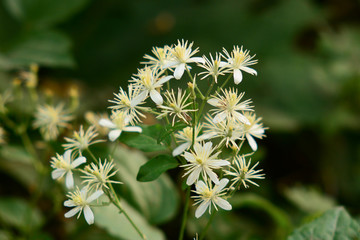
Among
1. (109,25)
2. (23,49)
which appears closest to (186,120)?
(23,49)

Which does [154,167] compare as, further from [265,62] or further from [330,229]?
[265,62]

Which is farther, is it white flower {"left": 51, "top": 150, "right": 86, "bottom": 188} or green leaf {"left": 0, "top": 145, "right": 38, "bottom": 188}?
green leaf {"left": 0, "top": 145, "right": 38, "bottom": 188}

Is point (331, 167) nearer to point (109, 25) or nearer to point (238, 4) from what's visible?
point (238, 4)

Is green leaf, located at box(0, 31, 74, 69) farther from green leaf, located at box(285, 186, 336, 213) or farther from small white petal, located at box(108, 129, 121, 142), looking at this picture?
green leaf, located at box(285, 186, 336, 213)

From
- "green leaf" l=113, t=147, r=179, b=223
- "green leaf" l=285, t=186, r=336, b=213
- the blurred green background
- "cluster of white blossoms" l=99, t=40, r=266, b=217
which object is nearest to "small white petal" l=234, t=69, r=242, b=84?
"cluster of white blossoms" l=99, t=40, r=266, b=217

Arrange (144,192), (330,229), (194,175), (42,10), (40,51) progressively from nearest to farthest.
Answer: (194,175), (330,229), (144,192), (40,51), (42,10)

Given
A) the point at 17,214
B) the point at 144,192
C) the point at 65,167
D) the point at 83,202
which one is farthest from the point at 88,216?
the point at 17,214

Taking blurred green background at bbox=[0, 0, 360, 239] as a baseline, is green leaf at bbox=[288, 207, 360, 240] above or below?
below
